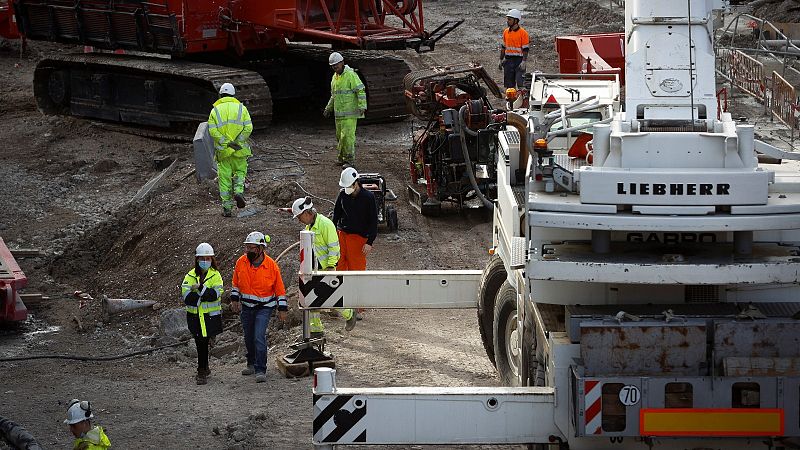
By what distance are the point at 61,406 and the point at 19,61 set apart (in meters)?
20.3

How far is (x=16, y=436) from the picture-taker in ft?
34.3

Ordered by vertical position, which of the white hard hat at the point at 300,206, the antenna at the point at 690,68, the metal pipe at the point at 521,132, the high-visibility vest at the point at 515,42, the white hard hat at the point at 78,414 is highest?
the antenna at the point at 690,68

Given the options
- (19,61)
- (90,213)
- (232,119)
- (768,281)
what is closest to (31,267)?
(90,213)

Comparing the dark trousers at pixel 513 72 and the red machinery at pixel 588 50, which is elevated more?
the red machinery at pixel 588 50

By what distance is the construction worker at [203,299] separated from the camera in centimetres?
1194

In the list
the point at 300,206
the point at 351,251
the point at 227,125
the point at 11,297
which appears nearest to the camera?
the point at 300,206

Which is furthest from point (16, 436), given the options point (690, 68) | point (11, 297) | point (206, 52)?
point (206, 52)

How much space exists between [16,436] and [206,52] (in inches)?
512

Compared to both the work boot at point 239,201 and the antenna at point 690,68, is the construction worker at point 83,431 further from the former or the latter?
the work boot at point 239,201

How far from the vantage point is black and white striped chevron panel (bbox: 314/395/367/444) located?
27.6ft

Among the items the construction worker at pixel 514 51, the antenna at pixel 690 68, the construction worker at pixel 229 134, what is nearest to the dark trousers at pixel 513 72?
the construction worker at pixel 514 51

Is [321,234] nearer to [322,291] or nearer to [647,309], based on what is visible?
[322,291]

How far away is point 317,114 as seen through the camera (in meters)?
23.4

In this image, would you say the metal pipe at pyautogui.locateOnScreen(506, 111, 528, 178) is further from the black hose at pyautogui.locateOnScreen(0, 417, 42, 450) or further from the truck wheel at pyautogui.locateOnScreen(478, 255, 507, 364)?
the black hose at pyautogui.locateOnScreen(0, 417, 42, 450)
